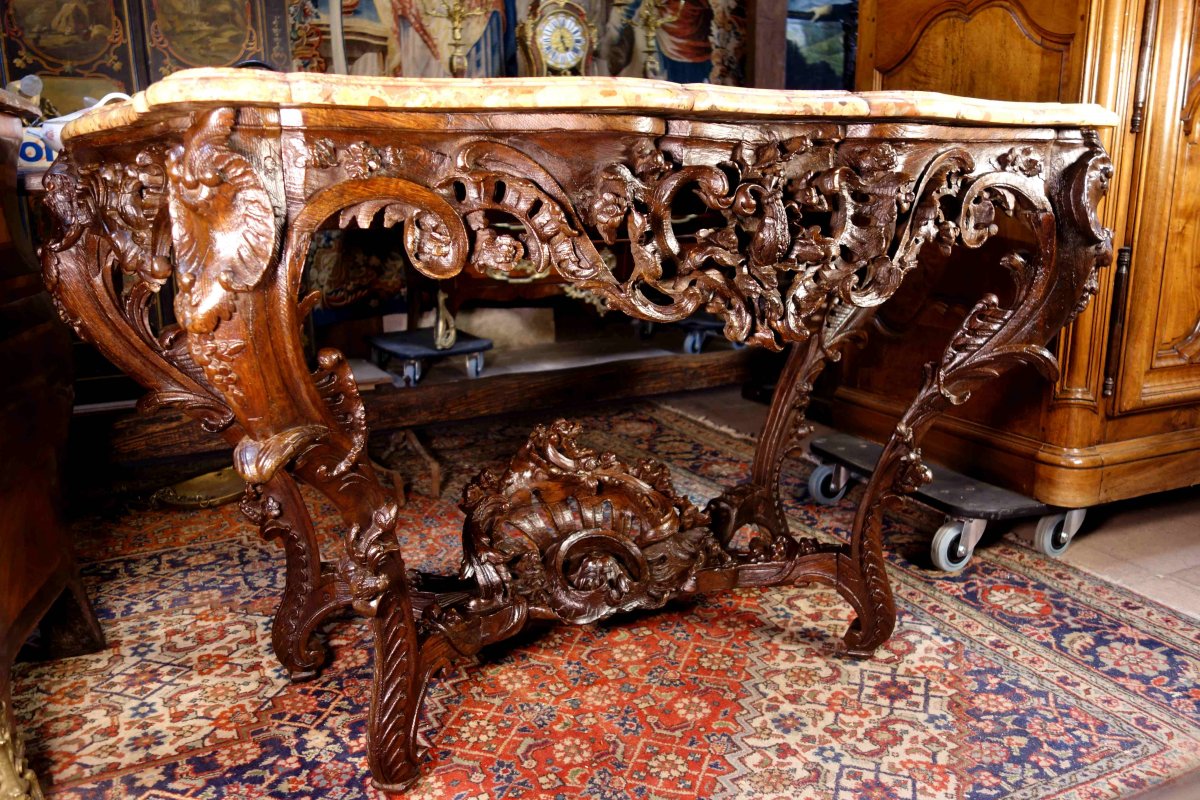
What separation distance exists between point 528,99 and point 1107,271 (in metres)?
1.88

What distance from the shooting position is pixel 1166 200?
2.45 m

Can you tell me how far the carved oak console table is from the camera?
1.25 meters

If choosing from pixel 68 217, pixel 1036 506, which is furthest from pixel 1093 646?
pixel 68 217

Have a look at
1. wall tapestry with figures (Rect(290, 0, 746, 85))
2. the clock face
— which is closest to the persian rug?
wall tapestry with figures (Rect(290, 0, 746, 85))

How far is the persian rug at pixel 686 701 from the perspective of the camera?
1622 mm

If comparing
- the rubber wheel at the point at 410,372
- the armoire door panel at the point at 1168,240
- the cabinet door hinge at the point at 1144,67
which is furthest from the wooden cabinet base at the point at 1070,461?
the rubber wheel at the point at 410,372

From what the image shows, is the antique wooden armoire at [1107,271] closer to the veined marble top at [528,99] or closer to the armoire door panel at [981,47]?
the armoire door panel at [981,47]

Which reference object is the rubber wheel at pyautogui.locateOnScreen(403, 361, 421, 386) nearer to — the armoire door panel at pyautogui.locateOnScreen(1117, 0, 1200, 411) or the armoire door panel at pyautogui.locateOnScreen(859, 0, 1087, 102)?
the armoire door panel at pyautogui.locateOnScreen(859, 0, 1087, 102)

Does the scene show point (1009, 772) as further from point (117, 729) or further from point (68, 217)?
point (68, 217)

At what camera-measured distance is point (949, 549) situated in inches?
97.7

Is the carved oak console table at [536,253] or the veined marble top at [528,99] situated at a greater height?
the veined marble top at [528,99]

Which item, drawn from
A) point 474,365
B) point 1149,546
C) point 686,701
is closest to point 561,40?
point 474,365

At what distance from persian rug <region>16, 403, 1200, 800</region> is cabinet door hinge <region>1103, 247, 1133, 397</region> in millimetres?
529

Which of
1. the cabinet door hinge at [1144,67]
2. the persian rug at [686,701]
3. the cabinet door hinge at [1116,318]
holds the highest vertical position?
the cabinet door hinge at [1144,67]
